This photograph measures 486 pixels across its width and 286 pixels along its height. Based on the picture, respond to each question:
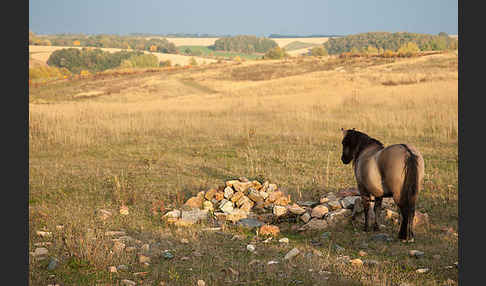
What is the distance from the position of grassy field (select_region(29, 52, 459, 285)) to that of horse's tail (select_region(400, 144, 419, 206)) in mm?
943

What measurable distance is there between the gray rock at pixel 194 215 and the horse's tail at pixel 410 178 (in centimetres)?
410

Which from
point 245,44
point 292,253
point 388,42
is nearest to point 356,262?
point 292,253

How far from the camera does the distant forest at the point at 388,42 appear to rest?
82312mm

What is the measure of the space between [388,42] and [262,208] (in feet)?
338

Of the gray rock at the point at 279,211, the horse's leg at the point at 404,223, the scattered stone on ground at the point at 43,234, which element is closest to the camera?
the horse's leg at the point at 404,223

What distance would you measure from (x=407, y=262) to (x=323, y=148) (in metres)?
10.2

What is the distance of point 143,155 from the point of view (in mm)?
16188

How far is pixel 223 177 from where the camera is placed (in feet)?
41.4

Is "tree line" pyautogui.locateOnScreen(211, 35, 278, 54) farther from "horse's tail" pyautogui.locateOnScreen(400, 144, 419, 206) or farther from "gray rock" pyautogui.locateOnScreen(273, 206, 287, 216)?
"horse's tail" pyautogui.locateOnScreen(400, 144, 419, 206)

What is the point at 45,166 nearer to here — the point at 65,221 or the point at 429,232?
the point at 65,221

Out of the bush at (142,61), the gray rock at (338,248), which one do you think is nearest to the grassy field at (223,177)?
the gray rock at (338,248)

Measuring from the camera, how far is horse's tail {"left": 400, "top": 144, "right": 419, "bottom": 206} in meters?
6.33

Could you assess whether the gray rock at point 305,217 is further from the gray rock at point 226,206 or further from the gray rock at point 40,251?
the gray rock at point 40,251

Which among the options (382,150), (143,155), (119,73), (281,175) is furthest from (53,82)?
(382,150)
